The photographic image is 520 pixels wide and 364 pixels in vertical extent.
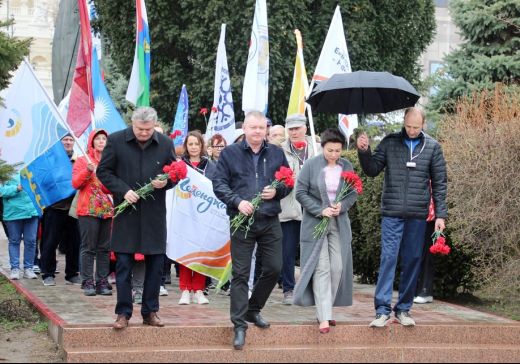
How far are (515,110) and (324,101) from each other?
4.90 meters

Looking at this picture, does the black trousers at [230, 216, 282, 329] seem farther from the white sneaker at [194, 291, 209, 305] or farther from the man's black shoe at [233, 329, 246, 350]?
the white sneaker at [194, 291, 209, 305]

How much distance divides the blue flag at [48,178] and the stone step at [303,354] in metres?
3.73

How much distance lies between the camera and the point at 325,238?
916 cm

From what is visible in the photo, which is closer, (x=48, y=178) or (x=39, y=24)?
(x=48, y=178)

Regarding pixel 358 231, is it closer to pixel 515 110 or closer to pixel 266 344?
pixel 515 110

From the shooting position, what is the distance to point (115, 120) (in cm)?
1194

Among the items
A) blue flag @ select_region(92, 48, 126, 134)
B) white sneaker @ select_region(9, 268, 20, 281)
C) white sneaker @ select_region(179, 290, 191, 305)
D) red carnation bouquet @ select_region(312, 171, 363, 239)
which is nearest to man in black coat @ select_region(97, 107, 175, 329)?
red carnation bouquet @ select_region(312, 171, 363, 239)

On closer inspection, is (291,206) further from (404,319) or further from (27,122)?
(27,122)

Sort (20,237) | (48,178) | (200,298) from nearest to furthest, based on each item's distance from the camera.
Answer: (200,298) < (48,178) < (20,237)

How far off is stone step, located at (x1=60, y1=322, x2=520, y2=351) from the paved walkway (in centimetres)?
31

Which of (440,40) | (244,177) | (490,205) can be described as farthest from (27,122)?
(440,40)

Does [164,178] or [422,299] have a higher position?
[164,178]

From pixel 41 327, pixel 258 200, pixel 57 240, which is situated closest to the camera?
pixel 258 200

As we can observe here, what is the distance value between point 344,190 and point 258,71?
497 centimetres
